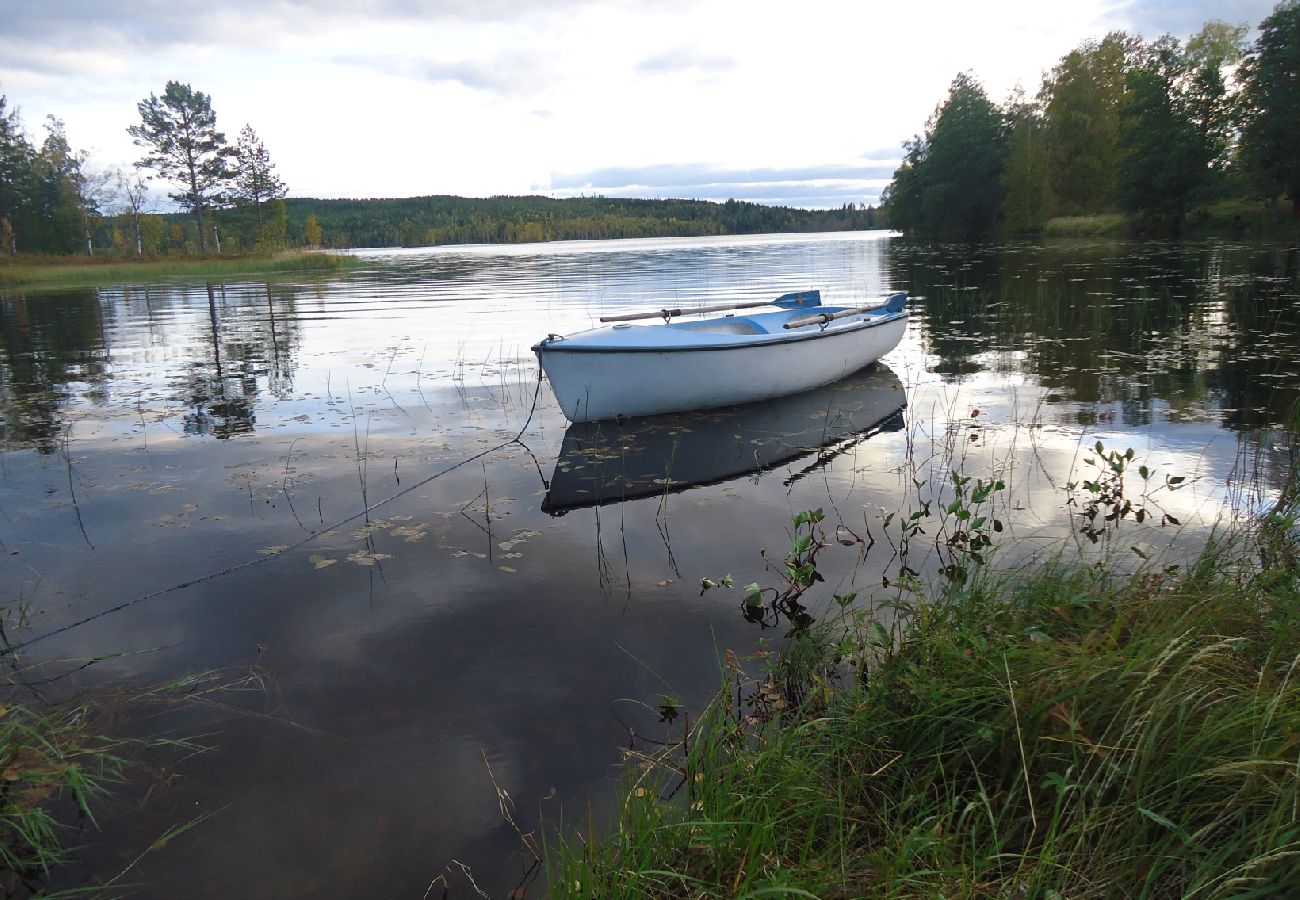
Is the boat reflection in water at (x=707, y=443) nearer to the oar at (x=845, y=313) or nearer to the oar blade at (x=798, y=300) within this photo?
the oar at (x=845, y=313)

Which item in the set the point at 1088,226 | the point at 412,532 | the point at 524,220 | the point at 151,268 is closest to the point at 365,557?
the point at 412,532

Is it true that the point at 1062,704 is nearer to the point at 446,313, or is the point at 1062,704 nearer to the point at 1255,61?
the point at 446,313

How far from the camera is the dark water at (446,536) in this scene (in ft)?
10.9

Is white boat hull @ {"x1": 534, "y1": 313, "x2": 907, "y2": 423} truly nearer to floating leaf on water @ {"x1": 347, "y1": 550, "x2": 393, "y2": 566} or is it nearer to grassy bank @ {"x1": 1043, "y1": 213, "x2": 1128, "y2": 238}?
floating leaf on water @ {"x1": 347, "y1": 550, "x2": 393, "y2": 566}

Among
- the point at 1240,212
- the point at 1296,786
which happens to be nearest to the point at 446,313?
the point at 1296,786

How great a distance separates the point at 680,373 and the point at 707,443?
3.36ft

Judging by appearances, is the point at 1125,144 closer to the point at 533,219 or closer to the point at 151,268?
the point at 151,268

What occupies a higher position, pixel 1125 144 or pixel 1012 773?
pixel 1125 144

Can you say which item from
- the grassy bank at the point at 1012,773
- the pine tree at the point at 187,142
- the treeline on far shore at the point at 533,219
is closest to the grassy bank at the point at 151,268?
the pine tree at the point at 187,142

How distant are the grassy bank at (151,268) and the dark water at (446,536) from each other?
1367 inches

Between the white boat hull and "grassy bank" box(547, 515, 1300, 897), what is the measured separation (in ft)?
18.3

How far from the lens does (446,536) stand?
244 inches

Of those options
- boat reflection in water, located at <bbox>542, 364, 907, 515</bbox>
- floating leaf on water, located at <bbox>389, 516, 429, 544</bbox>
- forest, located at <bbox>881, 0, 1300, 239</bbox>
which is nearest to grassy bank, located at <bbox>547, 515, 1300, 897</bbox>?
floating leaf on water, located at <bbox>389, 516, 429, 544</bbox>

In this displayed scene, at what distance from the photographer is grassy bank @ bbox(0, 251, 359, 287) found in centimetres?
4284
